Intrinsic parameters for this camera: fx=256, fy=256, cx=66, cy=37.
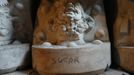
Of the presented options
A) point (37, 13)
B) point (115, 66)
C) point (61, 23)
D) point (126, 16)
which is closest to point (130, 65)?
point (115, 66)

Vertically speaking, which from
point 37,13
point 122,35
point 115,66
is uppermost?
point 37,13

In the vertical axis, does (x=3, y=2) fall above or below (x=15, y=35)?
above

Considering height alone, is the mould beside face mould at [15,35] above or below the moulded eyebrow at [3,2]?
below

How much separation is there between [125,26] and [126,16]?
5 cm

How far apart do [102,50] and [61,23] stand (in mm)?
216

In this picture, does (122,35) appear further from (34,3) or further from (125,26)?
(34,3)

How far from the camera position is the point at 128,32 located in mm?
1176

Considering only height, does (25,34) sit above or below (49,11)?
below

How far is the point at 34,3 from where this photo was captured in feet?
4.33

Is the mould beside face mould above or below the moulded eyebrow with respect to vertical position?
below

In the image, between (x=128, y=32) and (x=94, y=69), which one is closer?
(x=94, y=69)

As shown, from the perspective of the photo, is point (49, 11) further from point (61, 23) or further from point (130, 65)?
point (130, 65)

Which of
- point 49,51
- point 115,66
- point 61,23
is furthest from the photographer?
point 115,66

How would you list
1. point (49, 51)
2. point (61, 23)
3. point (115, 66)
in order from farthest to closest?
point (115, 66) → point (61, 23) → point (49, 51)
